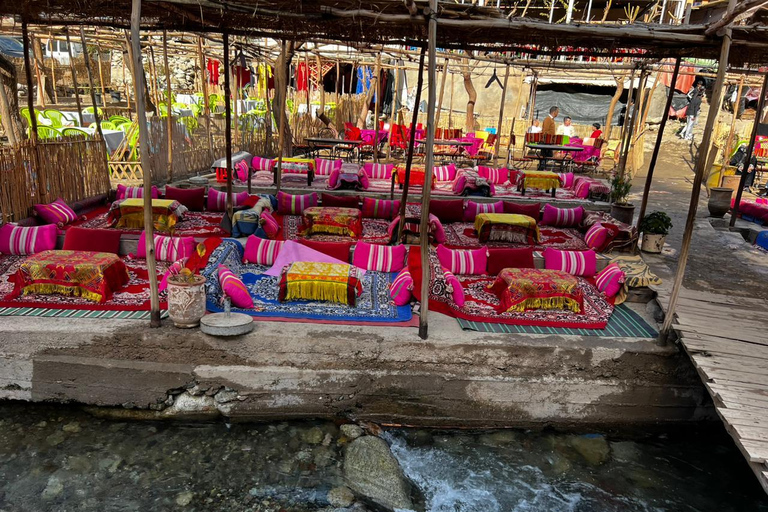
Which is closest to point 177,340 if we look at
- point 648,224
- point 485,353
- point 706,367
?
point 485,353

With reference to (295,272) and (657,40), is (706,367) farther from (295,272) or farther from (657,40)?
(295,272)

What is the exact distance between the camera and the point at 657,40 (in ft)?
16.9

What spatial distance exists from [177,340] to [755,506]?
4.93 metres

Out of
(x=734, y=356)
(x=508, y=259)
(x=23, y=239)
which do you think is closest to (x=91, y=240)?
(x=23, y=239)

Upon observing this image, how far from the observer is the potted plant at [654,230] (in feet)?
25.3

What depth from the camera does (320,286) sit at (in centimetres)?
554

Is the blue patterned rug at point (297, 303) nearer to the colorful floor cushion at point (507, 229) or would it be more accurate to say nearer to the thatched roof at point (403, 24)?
the colorful floor cushion at point (507, 229)

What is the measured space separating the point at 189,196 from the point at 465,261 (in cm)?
471

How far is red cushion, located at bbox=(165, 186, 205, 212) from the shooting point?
8.77 meters

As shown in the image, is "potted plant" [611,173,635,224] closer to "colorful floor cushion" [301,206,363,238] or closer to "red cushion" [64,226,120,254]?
"colorful floor cushion" [301,206,363,238]

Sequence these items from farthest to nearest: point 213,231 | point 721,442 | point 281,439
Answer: point 213,231
point 721,442
point 281,439

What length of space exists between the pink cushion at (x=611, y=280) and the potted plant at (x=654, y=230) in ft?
6.45

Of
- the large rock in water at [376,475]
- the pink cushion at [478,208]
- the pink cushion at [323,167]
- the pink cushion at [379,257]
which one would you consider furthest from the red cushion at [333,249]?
the pink cushion at [323,167]

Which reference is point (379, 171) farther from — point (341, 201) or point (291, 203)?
point (291, 203)
